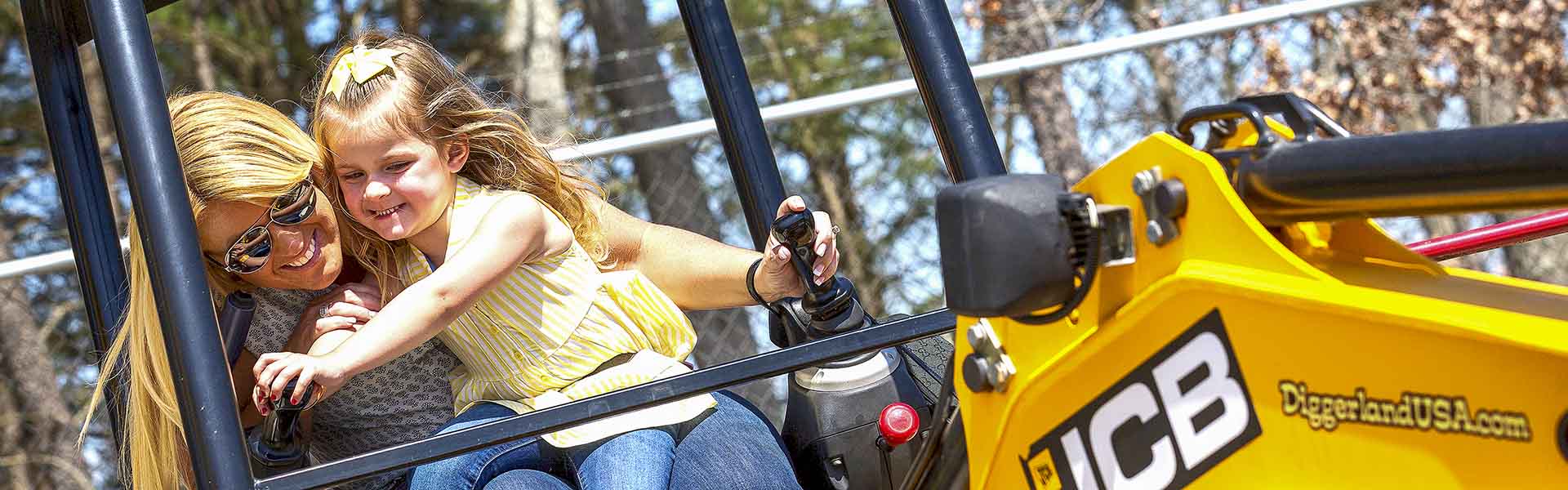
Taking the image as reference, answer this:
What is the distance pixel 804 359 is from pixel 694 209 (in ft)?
13.5

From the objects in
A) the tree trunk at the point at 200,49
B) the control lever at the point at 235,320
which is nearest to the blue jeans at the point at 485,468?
the control lever at the point at 235,320

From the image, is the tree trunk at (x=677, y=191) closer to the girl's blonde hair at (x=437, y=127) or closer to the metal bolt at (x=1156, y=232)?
the girl's blonde hair at (x=437, y=127)

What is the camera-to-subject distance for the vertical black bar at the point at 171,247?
137 centimetres

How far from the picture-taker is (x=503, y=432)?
4.62 feet

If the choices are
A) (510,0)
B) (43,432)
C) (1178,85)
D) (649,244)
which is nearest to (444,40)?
(510,0)

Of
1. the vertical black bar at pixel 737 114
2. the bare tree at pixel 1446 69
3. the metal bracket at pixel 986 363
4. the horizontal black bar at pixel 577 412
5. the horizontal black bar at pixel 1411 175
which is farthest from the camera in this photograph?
the bare tree at pixel 1446 69

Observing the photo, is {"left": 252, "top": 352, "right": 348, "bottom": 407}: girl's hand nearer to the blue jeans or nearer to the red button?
the blue jeans

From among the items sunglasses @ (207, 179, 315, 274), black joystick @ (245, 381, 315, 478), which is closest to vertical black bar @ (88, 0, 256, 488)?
black joystick @ (245, 381, 315, 478)

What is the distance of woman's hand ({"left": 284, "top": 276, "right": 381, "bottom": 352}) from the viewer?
192 cm

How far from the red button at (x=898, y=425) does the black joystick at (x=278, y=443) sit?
26.3 inches

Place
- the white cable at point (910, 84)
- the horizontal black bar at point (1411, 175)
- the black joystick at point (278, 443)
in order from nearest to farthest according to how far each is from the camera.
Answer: the horizontal black bar at point (1411, 175) → the black joystick at point (278, 443) → the white cable at point (910, 84)

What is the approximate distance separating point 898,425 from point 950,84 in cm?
43

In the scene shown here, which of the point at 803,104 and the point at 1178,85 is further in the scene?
the point at 1178,85

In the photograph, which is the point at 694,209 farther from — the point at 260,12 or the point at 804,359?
the point at 260,12
